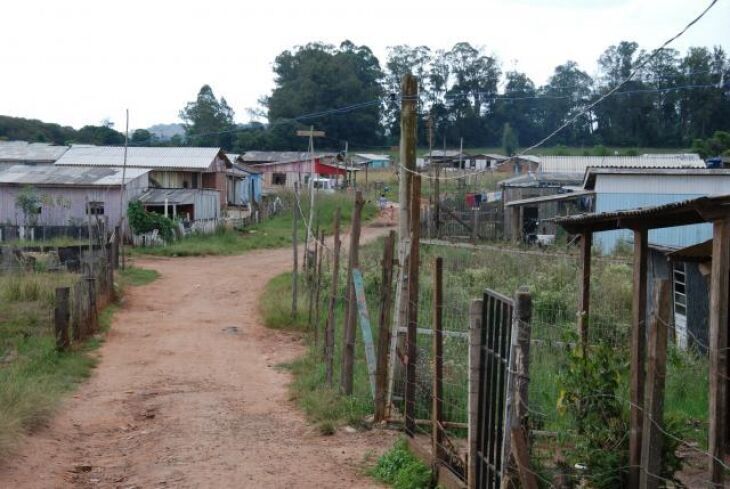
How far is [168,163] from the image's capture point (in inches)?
1652

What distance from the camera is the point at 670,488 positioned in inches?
218

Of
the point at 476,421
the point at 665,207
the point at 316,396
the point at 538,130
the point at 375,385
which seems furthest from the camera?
the point at 538,130

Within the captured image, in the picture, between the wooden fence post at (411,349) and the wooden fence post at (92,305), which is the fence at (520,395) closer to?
the wooden fence post at (411,349)

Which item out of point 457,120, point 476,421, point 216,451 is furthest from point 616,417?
point 457,120

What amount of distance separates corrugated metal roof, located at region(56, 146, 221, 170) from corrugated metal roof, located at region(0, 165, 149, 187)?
383 cm

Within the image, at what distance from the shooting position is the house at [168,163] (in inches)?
1626

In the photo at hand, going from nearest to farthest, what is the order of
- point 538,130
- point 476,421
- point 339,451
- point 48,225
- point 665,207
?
point 665,207, point 476,421, point 339,451, point 48,225, point 538,130

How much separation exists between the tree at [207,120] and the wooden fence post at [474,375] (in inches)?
2658

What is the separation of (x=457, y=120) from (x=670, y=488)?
182ft

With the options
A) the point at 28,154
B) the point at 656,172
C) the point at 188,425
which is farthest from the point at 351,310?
the point at 28,154

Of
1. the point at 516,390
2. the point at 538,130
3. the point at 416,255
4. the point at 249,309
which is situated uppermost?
the point at 538,130

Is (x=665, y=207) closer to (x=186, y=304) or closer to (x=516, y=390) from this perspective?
A: (x=516, y=390)

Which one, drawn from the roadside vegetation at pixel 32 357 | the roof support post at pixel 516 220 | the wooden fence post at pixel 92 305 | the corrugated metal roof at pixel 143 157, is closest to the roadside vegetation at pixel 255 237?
Answer: the corrugated metal roof at pixel 143 157

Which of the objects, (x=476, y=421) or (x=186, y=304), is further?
(x=186, y=304)
